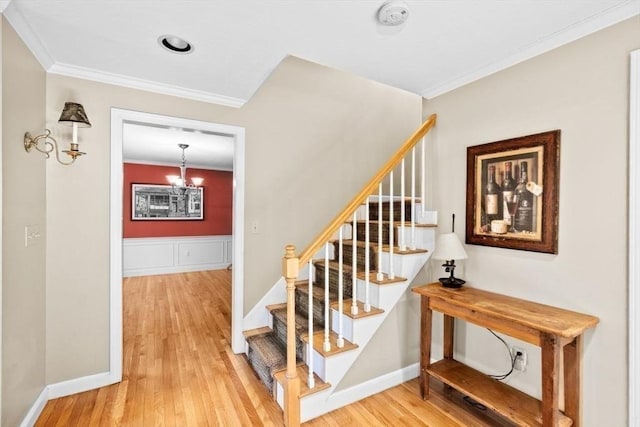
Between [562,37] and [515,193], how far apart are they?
3.05 ft

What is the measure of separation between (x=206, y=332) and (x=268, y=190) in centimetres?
175

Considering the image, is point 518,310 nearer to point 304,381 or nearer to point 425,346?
point 425,346

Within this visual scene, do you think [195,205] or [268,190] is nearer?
[268,190]

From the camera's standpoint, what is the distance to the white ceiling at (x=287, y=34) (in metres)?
1.48

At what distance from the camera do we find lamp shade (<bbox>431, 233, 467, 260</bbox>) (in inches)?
79.8

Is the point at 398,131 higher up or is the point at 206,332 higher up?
the point at 398,131

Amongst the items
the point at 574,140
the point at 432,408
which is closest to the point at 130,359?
the point at 432,408

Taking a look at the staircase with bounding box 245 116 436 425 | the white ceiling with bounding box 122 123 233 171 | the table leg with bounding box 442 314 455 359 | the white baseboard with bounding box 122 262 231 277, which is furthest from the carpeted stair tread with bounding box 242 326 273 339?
the white baseboard with bounding box 122 262 231 277

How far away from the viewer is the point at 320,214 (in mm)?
3191

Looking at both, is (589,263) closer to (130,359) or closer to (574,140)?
(574,140)

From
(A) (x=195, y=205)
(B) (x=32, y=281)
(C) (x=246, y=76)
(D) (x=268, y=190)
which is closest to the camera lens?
(B) (x=32, y=281)

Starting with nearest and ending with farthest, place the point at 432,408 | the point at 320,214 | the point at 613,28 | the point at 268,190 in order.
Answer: the point at 613,28
the point at 432,408
the point at 268,190
the point at 320,214

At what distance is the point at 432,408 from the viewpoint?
2.06 meters

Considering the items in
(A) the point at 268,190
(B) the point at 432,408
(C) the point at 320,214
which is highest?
(A) the point at 268,190
